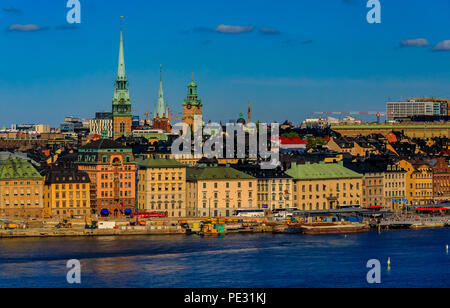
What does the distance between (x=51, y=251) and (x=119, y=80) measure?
170ft

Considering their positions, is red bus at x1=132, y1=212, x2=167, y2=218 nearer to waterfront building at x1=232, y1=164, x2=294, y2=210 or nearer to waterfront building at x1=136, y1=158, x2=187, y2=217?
waterfront building at x1=136, y1=158, x2=187, y2=217

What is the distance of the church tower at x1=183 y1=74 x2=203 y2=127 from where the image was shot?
98.8m

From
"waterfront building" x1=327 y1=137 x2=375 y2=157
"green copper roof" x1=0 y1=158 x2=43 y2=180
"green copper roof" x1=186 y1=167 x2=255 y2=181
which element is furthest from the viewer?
"waterfront building" x1=327 y1=137 x2=375 y2=157

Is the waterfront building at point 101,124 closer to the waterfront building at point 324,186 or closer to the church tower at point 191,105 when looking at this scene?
the church tower at point 191,105

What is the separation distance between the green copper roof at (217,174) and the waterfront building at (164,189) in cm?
81

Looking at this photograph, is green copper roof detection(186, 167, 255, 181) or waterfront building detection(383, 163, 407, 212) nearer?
green copper roof detection(186, 167, 255, 181)

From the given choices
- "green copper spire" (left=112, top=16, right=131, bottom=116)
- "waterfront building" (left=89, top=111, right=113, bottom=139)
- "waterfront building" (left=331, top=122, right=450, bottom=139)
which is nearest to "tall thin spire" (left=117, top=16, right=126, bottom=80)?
"green copper spire" (left=112, top=16, right=131, bottom=116)

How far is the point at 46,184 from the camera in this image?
5869cm

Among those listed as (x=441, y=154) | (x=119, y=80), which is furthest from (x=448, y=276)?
(x=119, y=80)

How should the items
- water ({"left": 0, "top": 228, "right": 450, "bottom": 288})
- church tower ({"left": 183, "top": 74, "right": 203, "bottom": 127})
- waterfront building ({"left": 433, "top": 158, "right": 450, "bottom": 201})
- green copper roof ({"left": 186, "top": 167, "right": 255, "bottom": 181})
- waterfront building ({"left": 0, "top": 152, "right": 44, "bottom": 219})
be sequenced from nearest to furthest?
water ({"left": 0, "top": 228, "right": 450, "bottom": 288}) → waterfront building ({"left": 0, "top": 152, "right": 44, "bottom": 219}) → green copper roof ({"left": 186, "top": 167, "right": 255, "bottom": 181}) → waterfront building ({"left": 433, "top": 158, "right": 450, "bottom": 201}) → church tower ({"left": 183, "top": 74, "right": 203, "bottom": 127})

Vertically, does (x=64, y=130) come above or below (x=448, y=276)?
above

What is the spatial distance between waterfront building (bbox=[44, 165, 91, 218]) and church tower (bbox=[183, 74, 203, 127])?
3968 cm

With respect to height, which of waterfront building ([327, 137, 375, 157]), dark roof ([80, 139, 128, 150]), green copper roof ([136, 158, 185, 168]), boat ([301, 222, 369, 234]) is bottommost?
boat ([301, 222, 369, 234])
